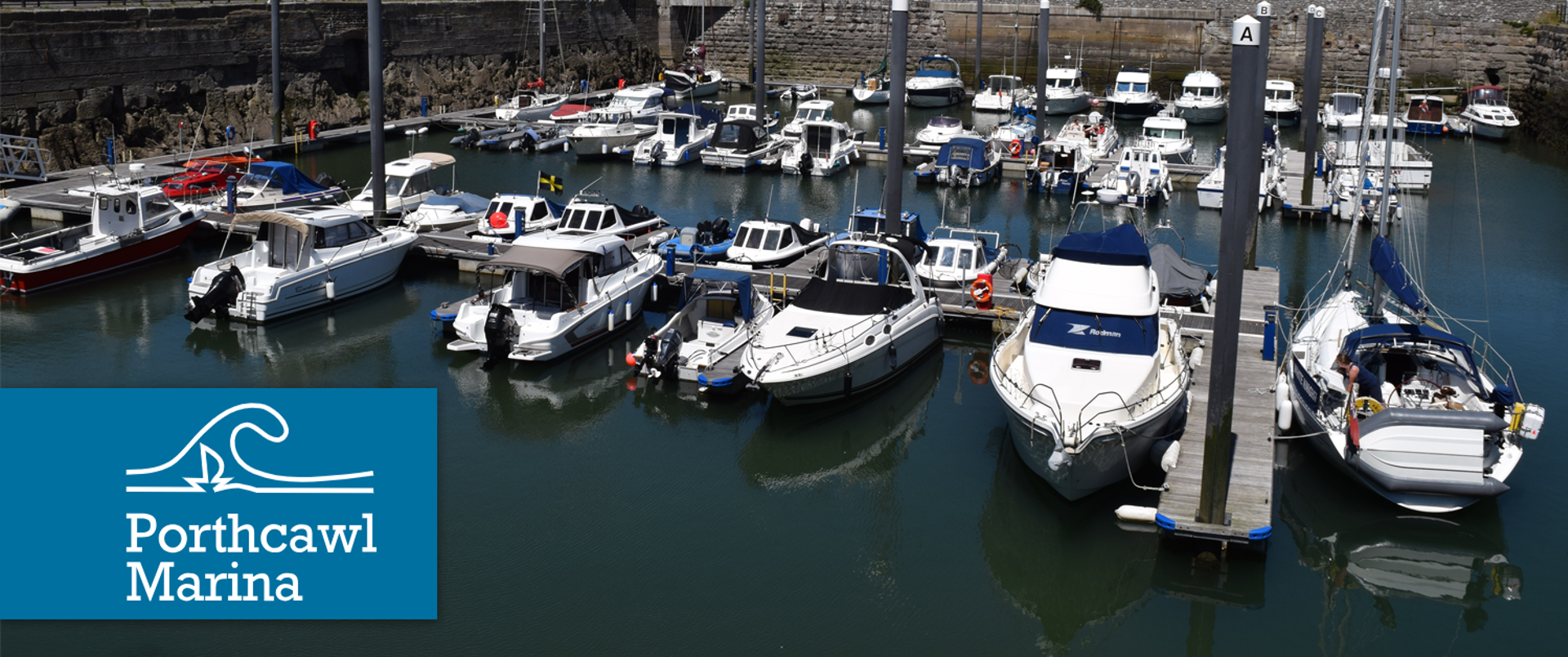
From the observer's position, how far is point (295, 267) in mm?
23703

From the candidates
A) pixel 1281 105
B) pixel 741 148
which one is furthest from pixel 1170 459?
pixel 1281 105

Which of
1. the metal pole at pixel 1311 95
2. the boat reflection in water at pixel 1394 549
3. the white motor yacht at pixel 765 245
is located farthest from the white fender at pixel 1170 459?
the metal pole at pixel 1311 95

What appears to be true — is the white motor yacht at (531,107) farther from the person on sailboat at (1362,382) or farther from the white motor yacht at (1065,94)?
the person on sailboat at (1362,382)

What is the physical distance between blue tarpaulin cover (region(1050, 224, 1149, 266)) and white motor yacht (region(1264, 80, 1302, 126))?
1417 inches

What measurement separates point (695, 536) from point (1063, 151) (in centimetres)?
2602

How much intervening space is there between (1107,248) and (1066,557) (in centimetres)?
505

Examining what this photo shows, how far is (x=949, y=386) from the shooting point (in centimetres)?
2058

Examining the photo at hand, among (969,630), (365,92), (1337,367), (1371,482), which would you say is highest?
(365,92)

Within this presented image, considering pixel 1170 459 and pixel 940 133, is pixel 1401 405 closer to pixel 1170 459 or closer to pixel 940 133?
pixel 1170 459

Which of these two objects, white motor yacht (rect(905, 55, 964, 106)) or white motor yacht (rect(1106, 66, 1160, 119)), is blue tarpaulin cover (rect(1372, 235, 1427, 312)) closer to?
white motor yacht (rect(1106, 66, 1160, 119))

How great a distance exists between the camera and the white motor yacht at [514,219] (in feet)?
89.3

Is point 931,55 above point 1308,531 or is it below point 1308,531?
above

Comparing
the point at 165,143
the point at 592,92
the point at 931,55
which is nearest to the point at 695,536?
the point at 165,143

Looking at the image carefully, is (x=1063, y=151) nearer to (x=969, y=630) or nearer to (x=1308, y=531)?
(x=1308, y=531)
